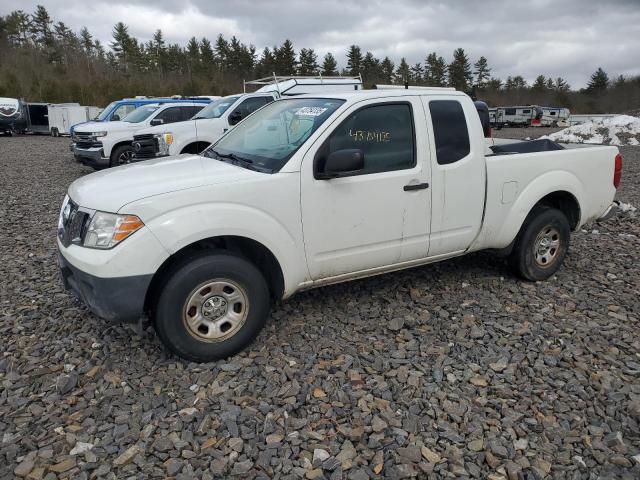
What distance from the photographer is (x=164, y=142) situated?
10.3m

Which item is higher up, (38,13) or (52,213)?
(38,13)

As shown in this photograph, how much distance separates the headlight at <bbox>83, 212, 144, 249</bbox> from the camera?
303 cm

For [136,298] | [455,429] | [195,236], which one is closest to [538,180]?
[455,429]

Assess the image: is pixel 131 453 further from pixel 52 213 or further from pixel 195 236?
pixel 52 213

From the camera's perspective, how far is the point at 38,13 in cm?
6081

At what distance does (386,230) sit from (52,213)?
20.6 feet

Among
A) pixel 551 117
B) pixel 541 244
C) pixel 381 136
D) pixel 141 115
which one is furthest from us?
pixel 551 117

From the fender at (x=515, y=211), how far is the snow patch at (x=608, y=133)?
56.4 feet

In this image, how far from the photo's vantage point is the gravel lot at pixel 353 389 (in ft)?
8.50

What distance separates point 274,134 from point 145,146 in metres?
7.36

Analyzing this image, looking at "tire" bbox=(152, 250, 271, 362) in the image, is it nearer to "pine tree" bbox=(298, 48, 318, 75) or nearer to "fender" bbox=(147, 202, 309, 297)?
"fender" bbox=(147, 202, 309, 297)

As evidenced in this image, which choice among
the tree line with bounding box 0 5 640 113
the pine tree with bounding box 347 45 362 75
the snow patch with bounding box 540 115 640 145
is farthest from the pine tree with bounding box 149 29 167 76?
the snow patch with bounding box 540 115 640 145

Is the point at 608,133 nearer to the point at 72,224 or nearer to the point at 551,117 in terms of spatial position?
the point at 72,224

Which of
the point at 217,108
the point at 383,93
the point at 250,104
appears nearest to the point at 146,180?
the point at 383,93
